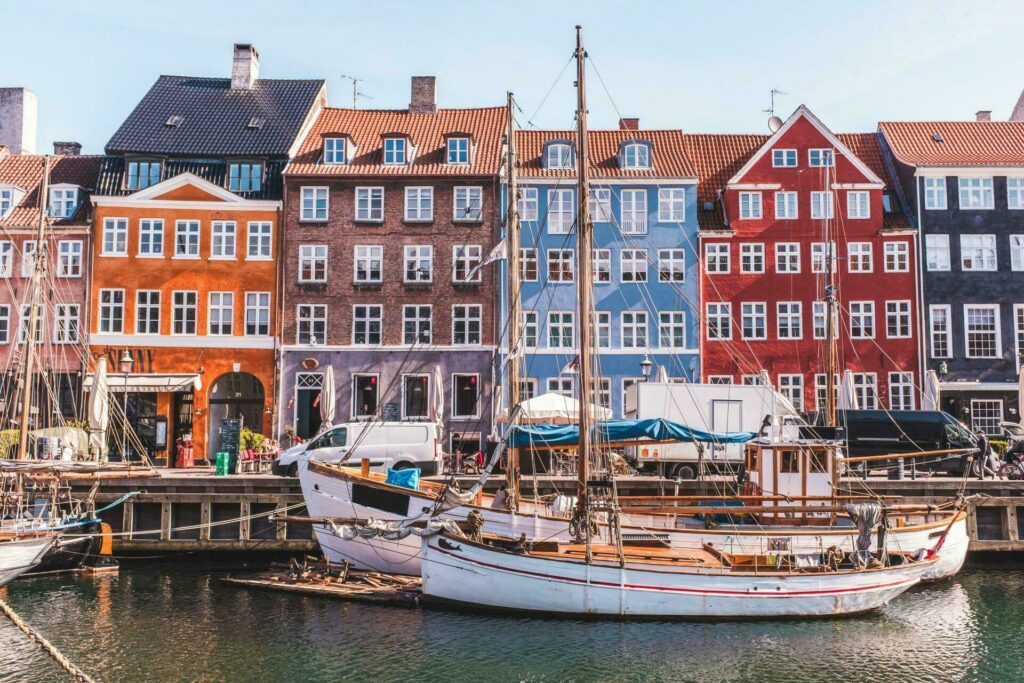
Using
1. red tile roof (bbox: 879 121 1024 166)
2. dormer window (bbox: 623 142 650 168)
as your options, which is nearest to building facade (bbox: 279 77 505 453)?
dormer window (bbox: 623 142 650 168)

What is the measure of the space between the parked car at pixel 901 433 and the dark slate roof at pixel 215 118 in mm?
25707

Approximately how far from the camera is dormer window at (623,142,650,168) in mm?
41844

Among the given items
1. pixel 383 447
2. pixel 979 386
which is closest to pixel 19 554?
pixel 383 447

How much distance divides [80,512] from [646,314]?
23.5 metres

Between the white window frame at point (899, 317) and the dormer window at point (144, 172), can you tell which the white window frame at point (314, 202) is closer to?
the dormer window at point (144, 172)

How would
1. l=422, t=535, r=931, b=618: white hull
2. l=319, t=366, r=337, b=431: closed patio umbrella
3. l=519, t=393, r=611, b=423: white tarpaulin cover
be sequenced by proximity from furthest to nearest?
l=319, t=366, r=337, b=431: closed patio umbrella < l=519, t=393, r=611, b=423: white tarpaulin cover < l=422, t=535, r=931, b=618: white hull

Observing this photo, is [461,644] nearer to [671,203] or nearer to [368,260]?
[368,260]

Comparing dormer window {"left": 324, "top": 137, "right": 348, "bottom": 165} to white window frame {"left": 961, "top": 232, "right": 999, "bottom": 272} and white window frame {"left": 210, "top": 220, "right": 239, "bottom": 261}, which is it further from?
white window frame {"left": 961, "top": 232, "right": 999, "bottom": 272}

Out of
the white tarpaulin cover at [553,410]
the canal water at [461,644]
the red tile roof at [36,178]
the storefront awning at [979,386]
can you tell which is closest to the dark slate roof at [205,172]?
the red tile roof at [36,178]

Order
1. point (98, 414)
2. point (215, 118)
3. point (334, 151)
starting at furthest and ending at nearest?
1. point (215, 118)
2. point (334, 151)
3. point (98, 414)

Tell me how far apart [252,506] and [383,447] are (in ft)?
14.1

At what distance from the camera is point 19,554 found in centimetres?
2186

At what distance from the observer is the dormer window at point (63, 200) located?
1604 inches

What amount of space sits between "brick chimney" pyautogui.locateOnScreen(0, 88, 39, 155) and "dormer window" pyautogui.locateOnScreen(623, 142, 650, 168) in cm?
2887
